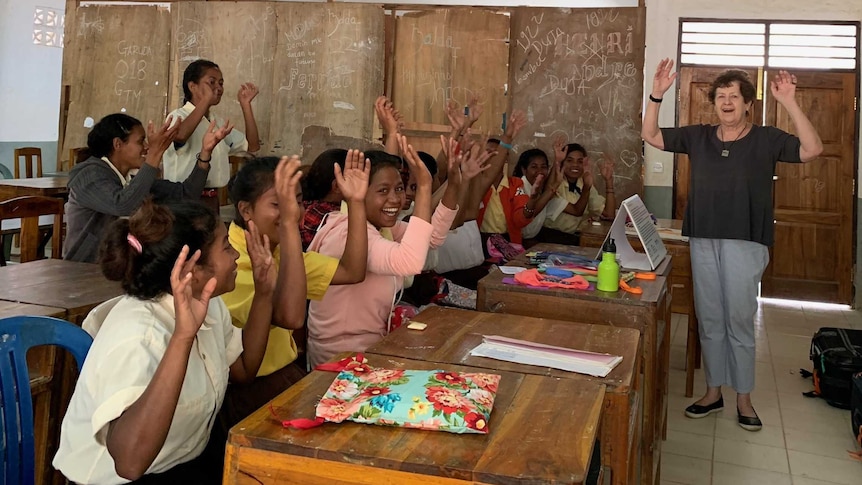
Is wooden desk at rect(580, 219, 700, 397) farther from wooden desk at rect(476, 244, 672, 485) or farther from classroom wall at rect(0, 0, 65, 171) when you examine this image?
classroom wall at rect(0, 0, 65, 171)

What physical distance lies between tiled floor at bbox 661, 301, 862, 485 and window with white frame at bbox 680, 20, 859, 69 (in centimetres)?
284

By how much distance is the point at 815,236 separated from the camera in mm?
6254

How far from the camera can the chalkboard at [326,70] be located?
19.4 feet

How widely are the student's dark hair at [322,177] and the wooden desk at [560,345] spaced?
0.88 meters

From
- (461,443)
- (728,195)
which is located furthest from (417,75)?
(461,443)

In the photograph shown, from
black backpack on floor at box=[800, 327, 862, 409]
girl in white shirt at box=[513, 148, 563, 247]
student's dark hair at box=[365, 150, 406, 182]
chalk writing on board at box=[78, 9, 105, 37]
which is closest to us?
student's dark hair at box=[365, 150, 406, 182]

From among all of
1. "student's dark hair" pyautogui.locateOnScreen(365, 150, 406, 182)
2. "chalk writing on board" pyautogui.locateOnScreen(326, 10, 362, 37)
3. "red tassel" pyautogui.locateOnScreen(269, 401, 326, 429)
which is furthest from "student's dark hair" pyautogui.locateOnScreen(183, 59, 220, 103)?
"red tassel" pyautogui.locateOnScreen(269, 401, 326, 429)

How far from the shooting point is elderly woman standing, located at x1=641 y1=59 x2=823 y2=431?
3.07 m

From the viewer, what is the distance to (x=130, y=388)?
4.12 feet

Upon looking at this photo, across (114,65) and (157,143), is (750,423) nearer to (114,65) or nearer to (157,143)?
(157,143)

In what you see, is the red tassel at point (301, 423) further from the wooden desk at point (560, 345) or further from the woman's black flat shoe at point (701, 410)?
the woman's black flat shoe at point (701, 410)

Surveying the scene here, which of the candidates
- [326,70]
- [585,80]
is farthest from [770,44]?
[326,70]

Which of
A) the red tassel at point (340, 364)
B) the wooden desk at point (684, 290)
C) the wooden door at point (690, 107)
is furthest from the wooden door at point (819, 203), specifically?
the red tassel at point (340, 364)

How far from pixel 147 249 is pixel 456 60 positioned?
15.4ft
